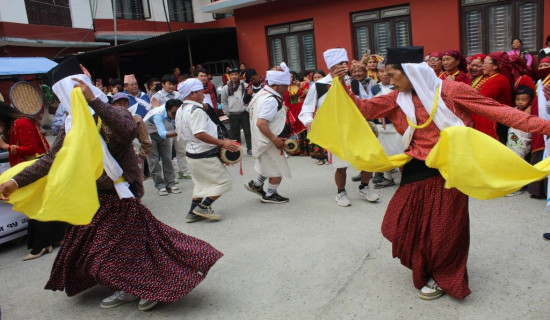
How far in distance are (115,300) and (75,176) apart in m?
1.29

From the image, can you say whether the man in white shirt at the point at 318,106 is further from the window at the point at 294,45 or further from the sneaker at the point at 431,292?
the window at the point at 294,45

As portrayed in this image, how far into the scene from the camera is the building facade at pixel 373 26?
10211 millimetres

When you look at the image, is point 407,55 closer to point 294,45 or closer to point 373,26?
point 373,26

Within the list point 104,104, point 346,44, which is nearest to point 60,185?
point 104,104

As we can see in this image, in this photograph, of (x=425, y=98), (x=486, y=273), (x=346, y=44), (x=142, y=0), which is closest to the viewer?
(x=425, y=98)

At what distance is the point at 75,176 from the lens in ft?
9.02

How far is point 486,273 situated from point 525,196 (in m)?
2.29

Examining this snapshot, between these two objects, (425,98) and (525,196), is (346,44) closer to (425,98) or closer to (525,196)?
(525,196)

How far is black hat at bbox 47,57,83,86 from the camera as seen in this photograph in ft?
10.2

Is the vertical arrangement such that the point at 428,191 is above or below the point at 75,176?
below

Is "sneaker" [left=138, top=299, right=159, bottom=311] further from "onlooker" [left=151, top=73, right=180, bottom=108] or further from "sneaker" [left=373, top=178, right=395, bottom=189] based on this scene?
"onlooker" [left=151, top=73, right=180, bottom=108]

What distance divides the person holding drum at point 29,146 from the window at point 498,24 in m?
9.41

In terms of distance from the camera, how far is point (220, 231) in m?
5.21

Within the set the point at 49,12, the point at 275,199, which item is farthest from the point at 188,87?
the point at 49,12
